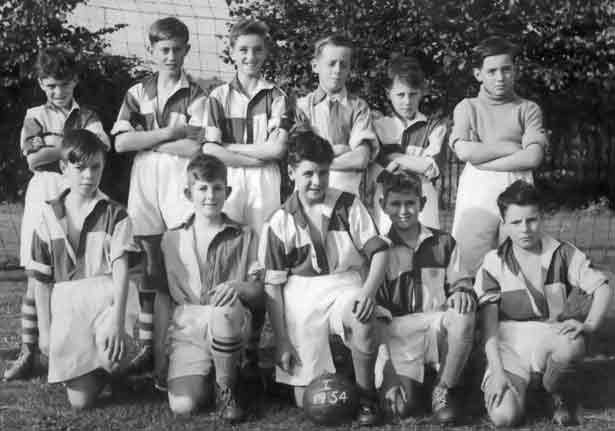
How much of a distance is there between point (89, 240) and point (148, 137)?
0.70 metres

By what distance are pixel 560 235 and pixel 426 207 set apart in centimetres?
544

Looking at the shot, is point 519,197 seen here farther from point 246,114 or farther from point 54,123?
point 54,123

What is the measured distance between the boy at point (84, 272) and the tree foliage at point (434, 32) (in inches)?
210

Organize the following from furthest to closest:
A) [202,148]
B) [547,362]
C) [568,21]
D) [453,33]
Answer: [568,21] < [453,33] < [202,148] < [547,362]

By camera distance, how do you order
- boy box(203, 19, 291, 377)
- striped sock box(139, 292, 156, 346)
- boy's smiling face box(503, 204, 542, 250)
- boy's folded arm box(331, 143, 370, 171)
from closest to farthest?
1. boy's smiling face box(503, 204, 542, 250)
2. striped sock box(139, 292, 156, 346)
3. boy box(203, 19, 291, 377)
4. boy's folded arm box(331, 143, 370, 171)

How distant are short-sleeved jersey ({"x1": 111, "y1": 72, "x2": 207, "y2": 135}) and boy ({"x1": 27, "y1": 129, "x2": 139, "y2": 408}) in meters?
0.47

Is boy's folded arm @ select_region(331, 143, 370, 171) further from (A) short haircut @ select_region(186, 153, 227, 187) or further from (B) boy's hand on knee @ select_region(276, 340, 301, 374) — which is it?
(B) boy's hand on knee @ select_region(276, 340, 301, 374)

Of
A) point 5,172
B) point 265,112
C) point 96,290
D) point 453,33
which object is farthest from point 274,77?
point 96,290

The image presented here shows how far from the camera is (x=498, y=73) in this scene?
4676mm

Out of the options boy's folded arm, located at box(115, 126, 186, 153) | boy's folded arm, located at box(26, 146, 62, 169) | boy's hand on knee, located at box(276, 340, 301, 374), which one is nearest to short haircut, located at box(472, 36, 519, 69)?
boy's folded arm, located at box(115, 126, 186, 153)

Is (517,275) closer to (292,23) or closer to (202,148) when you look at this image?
(202,148)

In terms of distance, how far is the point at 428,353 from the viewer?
413 cm

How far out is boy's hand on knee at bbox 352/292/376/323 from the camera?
3.88 m

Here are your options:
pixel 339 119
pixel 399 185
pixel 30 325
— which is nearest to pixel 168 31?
pixel 339 119
